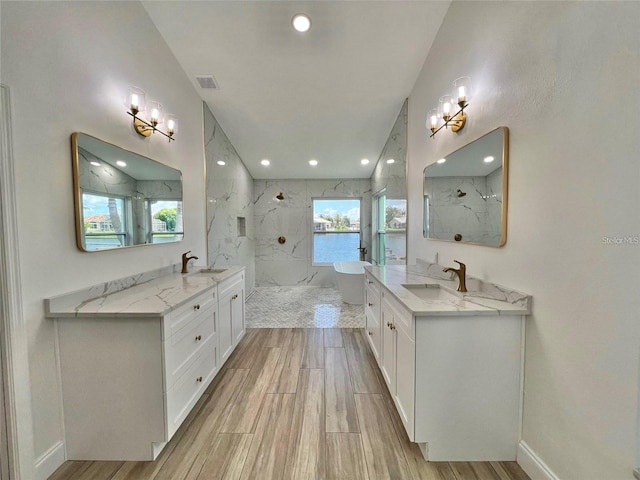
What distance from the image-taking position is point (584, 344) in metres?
1.03

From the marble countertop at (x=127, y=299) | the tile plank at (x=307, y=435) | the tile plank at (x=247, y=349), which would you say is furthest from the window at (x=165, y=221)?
the tile plank at (x=307, y=435)

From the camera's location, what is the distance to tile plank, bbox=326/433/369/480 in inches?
51.9

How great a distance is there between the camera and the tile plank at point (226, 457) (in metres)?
1.33

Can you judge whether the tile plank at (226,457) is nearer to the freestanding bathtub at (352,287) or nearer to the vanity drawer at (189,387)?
the vanity drawer at (189,387)

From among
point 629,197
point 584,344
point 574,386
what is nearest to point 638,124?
point 629,197

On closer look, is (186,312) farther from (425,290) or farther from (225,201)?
(225,201)

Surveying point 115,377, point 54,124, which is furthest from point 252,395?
point 54,124

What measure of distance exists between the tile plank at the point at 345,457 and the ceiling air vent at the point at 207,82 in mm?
3550

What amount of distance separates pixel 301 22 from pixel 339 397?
3102 millimetres

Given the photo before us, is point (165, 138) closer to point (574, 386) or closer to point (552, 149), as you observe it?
point (552, 149)

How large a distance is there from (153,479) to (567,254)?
2.34m

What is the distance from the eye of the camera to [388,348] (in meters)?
1.88

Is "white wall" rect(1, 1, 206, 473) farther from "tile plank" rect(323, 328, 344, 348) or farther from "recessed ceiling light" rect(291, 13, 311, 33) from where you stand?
"tile plank" rect(323, 328, 344, 348)

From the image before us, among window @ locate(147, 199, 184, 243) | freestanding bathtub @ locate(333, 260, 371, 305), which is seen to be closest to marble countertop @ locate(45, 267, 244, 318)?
window @ locate(147, 199, 184, 243)
